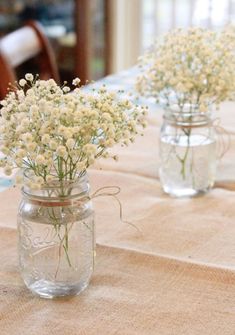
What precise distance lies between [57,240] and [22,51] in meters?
1.33

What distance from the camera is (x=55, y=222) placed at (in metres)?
0.93

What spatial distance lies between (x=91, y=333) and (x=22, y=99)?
31 centimetres

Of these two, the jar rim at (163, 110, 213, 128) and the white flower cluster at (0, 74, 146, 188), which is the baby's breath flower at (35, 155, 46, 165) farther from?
the jar rim at (163, 110, 213, 128)

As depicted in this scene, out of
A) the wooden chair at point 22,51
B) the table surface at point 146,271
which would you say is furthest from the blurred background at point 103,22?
the table surface at point 146,271

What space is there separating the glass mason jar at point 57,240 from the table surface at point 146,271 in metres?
0.02

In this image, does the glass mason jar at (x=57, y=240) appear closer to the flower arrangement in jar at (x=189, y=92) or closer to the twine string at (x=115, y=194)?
the twine string at (x=115, y=194)

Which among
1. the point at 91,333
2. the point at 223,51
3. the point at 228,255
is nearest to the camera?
the point at 91,333

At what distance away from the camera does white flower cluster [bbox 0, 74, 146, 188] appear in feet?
2.74

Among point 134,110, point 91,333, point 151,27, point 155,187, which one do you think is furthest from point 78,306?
point 151,27

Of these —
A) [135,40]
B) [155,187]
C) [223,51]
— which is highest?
[223,51]

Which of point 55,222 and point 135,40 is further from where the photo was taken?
point 135,40

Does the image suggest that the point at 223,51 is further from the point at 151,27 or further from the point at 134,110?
the point at 151,27

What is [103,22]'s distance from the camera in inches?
152

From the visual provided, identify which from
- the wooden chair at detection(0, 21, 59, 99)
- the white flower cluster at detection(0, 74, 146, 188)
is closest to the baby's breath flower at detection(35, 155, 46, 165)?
the white flower cluster at detection(0, 74, 146, 188)
